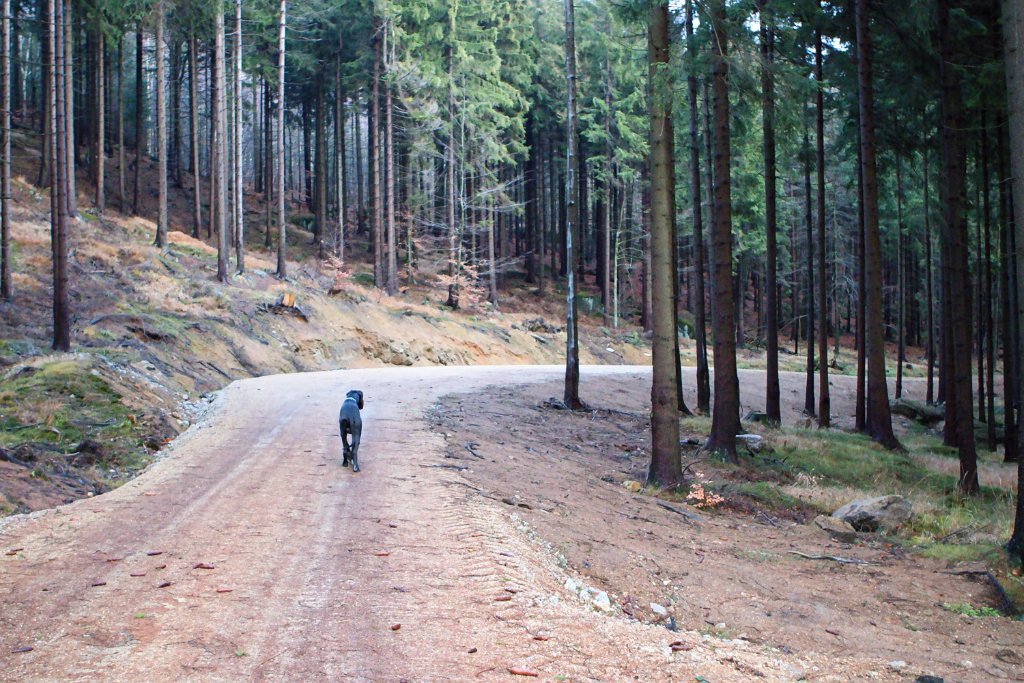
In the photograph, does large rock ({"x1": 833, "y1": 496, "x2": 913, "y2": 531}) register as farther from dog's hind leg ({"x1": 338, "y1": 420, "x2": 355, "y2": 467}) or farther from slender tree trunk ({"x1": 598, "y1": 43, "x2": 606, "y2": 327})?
slender tree trunk ({"x1": 598, "y1": 43, "x2": 606, "y2": 327})

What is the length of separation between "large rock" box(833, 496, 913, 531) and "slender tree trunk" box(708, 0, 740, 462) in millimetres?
2918

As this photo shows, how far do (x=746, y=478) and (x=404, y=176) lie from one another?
34.1 m

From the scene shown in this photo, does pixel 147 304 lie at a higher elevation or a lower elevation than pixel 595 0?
lower

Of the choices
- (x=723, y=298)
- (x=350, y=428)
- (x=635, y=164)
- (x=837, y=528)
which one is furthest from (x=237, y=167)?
(x=837, y=528)

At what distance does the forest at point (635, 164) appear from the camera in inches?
542

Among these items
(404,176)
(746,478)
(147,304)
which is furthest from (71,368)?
(404,176)

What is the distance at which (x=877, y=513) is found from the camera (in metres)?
10.9

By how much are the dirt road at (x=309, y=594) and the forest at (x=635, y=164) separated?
513 cm

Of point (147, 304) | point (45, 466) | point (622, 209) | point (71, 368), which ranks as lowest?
point (45, 466)

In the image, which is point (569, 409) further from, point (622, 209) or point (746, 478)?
point (622, 209)

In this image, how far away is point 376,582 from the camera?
6008 mm

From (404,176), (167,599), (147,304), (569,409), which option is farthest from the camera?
(404,176)

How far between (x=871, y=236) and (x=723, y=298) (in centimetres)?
558

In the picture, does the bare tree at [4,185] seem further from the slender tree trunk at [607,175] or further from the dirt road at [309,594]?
the slender tree trunk at [607,175]
